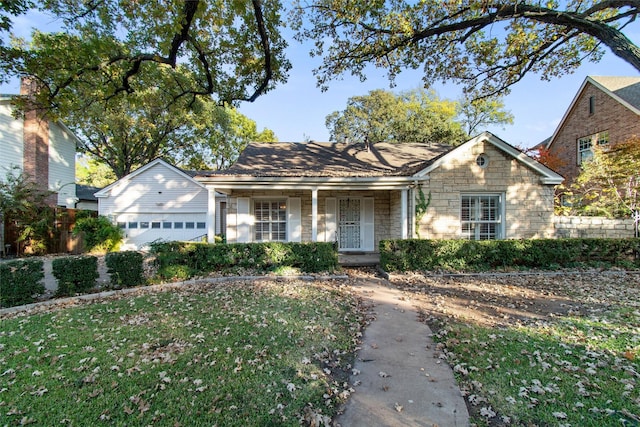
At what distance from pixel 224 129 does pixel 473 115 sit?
2471 centimetres

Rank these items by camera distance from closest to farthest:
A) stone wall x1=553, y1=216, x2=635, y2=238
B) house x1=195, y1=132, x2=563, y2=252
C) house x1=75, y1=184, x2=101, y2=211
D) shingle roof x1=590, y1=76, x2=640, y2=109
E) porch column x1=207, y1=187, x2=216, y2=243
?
1. porch column x1=207, y1=187, x2=216, y2=243
2. house x1=195, y1=132, x2=563, y2=252
3. stone wall x1=553, y1=216, x2=635, y2=238
4. shingle roof x1=590, y1=76, x2=640, y2=109
5. house x1=75, y1=184, x2=101, y2=211

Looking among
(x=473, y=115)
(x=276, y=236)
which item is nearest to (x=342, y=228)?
(x=276, y=236)

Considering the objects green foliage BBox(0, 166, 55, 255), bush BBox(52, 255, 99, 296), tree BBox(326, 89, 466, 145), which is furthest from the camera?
tree BBox(326, 89, 466, 145)

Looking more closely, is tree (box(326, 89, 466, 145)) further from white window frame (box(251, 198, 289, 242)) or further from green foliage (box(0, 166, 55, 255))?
green foliage (box(0, 166, 55, 255))

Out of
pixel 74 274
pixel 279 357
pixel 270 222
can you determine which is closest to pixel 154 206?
pixel 270 222

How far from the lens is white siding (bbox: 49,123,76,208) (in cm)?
1612

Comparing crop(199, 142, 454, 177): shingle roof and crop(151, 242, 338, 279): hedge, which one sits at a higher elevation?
crop(199, 142, 454, 177): shingle roof

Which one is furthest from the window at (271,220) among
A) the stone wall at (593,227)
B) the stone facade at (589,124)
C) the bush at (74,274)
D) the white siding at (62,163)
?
the stone facade at (589,124)

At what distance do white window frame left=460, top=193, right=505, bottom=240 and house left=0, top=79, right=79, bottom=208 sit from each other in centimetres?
1819

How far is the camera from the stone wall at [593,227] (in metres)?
10.2

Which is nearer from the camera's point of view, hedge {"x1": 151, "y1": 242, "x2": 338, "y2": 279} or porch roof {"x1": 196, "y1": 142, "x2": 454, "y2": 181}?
hedge {"x1": 151, "y1": 242, "x2": 338, "y2": 279}

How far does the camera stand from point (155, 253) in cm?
834

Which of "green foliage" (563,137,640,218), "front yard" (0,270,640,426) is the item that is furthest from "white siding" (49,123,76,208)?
"green foliage" (563,137,640,218)

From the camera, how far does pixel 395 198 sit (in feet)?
37.5
